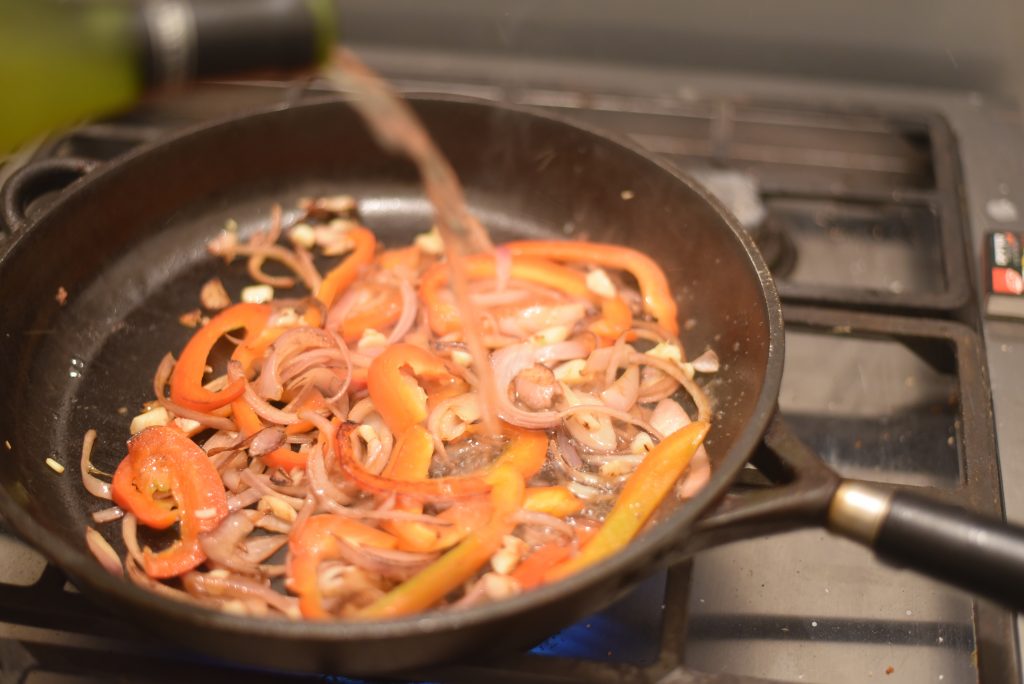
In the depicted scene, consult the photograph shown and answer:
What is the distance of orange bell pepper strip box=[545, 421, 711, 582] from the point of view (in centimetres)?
98

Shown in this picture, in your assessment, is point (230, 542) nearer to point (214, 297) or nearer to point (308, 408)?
A: point (308, 408)

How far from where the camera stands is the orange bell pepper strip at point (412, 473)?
3.32ft

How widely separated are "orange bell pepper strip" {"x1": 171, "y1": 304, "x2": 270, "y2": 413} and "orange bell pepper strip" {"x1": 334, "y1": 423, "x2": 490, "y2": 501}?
21 centimetres

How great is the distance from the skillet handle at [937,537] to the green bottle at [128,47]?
0.67 metres

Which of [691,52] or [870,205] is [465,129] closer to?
[691,52]

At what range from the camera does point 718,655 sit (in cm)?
106

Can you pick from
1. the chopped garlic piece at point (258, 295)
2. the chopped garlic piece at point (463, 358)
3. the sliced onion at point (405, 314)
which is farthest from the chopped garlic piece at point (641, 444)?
the chopped garlic piece at point (258, 295)

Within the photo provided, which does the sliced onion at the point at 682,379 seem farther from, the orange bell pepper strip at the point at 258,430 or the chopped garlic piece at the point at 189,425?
the chopped garlic piece at the point at 189,425

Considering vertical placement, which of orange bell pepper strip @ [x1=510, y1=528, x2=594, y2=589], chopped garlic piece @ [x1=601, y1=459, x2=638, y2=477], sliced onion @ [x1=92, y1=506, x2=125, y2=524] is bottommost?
orange bell pepper strip @ [x1=510, y1=528, x2=594, y2=589]

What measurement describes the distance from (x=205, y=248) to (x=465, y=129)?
0.45 metres

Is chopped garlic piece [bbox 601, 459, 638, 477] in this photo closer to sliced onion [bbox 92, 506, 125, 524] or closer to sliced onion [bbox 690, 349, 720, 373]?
sliced onion [bbox 690, 349, 720, 373]

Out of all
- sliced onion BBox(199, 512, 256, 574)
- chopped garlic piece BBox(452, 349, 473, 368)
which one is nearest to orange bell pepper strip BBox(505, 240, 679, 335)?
chopped garlic piece BBox(452, 349, 473, 368)

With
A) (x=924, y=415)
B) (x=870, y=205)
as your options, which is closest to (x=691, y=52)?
(x=870, y=205)

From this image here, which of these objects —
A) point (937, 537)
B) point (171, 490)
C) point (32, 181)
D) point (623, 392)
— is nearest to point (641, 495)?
point (623, 392)
